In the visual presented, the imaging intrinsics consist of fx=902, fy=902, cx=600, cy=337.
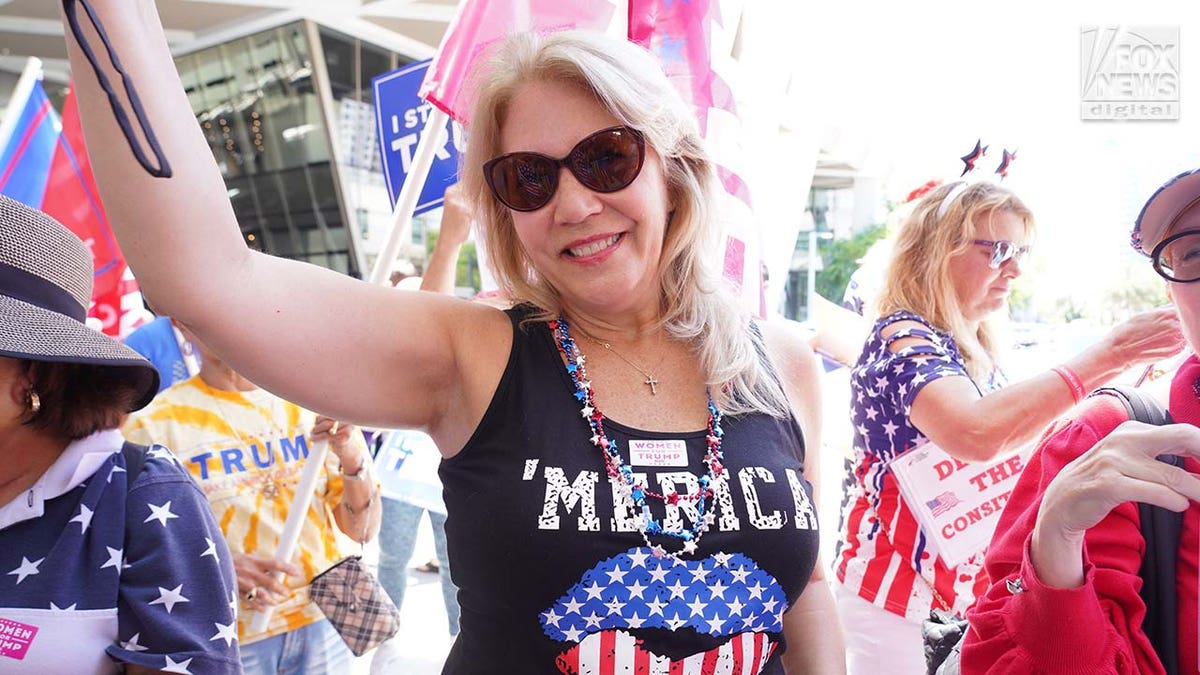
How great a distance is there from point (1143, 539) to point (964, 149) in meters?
1.94

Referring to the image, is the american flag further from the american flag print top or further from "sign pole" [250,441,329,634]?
"sign pole" [250,441,329,634]

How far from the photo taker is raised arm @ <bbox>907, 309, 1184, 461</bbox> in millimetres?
2268

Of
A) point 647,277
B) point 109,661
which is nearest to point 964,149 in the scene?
point 647,277

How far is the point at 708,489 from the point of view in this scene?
1.42 m

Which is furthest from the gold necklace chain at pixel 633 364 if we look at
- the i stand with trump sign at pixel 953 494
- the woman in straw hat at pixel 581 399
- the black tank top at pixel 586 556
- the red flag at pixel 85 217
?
the red flag at pixel 85 217

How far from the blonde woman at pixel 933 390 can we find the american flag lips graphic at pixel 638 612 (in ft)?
3.99

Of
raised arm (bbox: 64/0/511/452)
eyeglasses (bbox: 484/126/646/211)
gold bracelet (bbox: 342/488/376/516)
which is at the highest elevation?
eyeglasses (bbox: 484/126/646/211)

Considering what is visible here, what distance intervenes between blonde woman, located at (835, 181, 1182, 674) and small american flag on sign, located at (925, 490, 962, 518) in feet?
0.26

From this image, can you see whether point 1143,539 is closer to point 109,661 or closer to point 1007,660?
point 1007,660

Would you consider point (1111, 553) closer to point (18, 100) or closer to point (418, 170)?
point (418, 170)

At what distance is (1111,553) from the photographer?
1245 mm

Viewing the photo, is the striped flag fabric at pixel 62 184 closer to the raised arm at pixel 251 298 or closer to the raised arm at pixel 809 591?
the raised arm at pixel 251 298

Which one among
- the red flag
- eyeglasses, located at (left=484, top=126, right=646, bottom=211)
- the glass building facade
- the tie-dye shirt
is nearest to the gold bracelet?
the tie-dye shirt

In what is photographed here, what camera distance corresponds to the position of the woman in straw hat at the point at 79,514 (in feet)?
4.67
